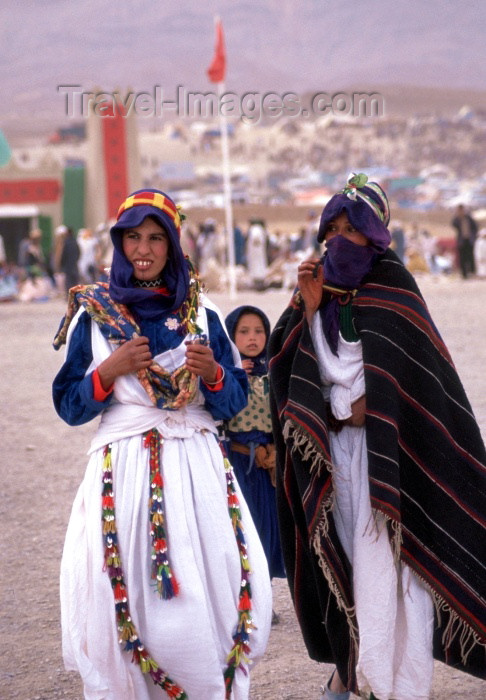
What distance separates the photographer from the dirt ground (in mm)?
3857

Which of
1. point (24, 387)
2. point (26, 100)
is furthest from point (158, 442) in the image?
point (26, 100)

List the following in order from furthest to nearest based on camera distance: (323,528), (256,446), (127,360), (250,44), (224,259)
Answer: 1. (250,44)
2. (224,259)
3. (256,446)
4. (323,528)
5. (127,360)

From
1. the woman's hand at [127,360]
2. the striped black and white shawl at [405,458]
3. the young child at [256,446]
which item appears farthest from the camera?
the young child at [256,446]

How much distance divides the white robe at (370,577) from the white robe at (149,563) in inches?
15.4

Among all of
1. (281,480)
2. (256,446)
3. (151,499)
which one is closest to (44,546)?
(256,446)

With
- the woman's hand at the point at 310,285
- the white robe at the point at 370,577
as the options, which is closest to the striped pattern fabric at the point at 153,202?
the woman's hand at the point at 310,285

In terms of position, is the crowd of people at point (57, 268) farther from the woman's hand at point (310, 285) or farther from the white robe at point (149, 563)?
the white robe at point (149, 563)

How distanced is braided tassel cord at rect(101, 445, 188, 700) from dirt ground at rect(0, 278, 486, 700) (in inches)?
30.3

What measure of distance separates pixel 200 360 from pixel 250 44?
14466 cm

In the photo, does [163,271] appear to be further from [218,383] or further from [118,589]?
[118,589]

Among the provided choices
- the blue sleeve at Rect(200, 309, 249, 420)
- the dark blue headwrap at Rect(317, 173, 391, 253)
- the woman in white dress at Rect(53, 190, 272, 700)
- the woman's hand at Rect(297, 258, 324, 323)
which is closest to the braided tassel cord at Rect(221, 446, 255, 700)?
the woman in white dress at Rect(53, 190, 272, 700)

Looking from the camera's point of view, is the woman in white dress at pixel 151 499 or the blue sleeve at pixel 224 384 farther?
the blue sleeve at pixel 224 384

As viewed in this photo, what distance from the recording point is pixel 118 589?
3.03m

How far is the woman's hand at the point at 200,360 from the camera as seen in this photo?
3041mm
